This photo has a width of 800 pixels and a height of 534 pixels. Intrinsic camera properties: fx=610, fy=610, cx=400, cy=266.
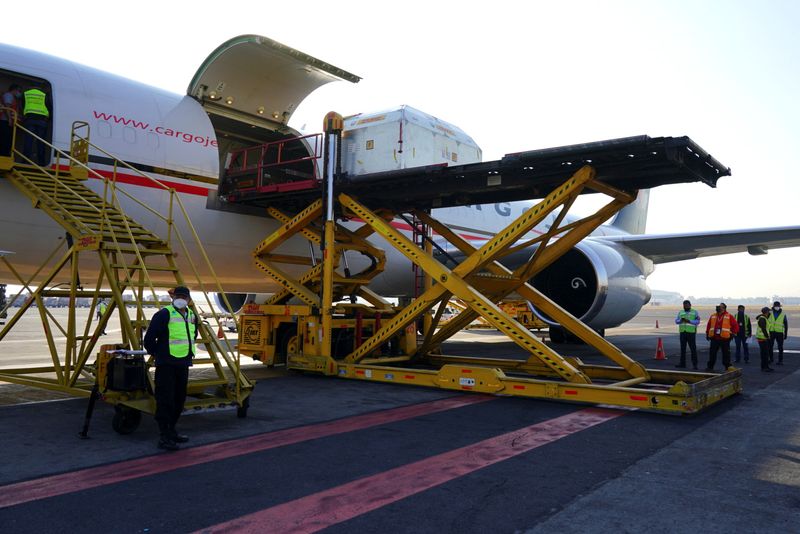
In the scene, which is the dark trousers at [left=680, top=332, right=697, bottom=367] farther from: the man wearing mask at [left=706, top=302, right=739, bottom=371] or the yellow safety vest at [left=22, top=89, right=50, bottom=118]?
the yellow safety vest at [left=22, top=89, right=50, bottom=118]

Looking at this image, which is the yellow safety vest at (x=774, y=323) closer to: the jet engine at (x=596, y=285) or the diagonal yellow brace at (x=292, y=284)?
the jet engine at (x=596, y=285)

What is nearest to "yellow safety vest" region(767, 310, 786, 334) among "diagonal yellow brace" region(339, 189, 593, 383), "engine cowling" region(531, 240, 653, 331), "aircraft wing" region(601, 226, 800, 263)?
"aircraft wing" region(601, 226, 800, 263)

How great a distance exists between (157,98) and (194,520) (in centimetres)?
731

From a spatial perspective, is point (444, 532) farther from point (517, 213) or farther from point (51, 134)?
point (517, 213)

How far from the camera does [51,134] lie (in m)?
7.72

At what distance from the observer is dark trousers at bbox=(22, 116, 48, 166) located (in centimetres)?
721

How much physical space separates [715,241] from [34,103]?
40.5 ft

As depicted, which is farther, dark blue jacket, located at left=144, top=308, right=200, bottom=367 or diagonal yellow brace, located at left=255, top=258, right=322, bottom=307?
diagonal yellow brace, located at left=255, top=258, right=322, bottom=307

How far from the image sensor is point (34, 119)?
284 inches

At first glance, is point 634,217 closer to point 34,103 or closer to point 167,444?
point 34,103

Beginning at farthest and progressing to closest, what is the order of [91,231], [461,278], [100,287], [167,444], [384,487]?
[461,278] < [100,287] < [91,231] < [167,444] < [384,487]

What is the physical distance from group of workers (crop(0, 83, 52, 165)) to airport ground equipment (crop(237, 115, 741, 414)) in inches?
123

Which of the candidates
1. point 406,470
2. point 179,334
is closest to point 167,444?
point 179,334

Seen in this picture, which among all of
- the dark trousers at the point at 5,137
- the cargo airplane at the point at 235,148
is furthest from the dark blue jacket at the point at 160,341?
the dark trousers at the point at 5,137
